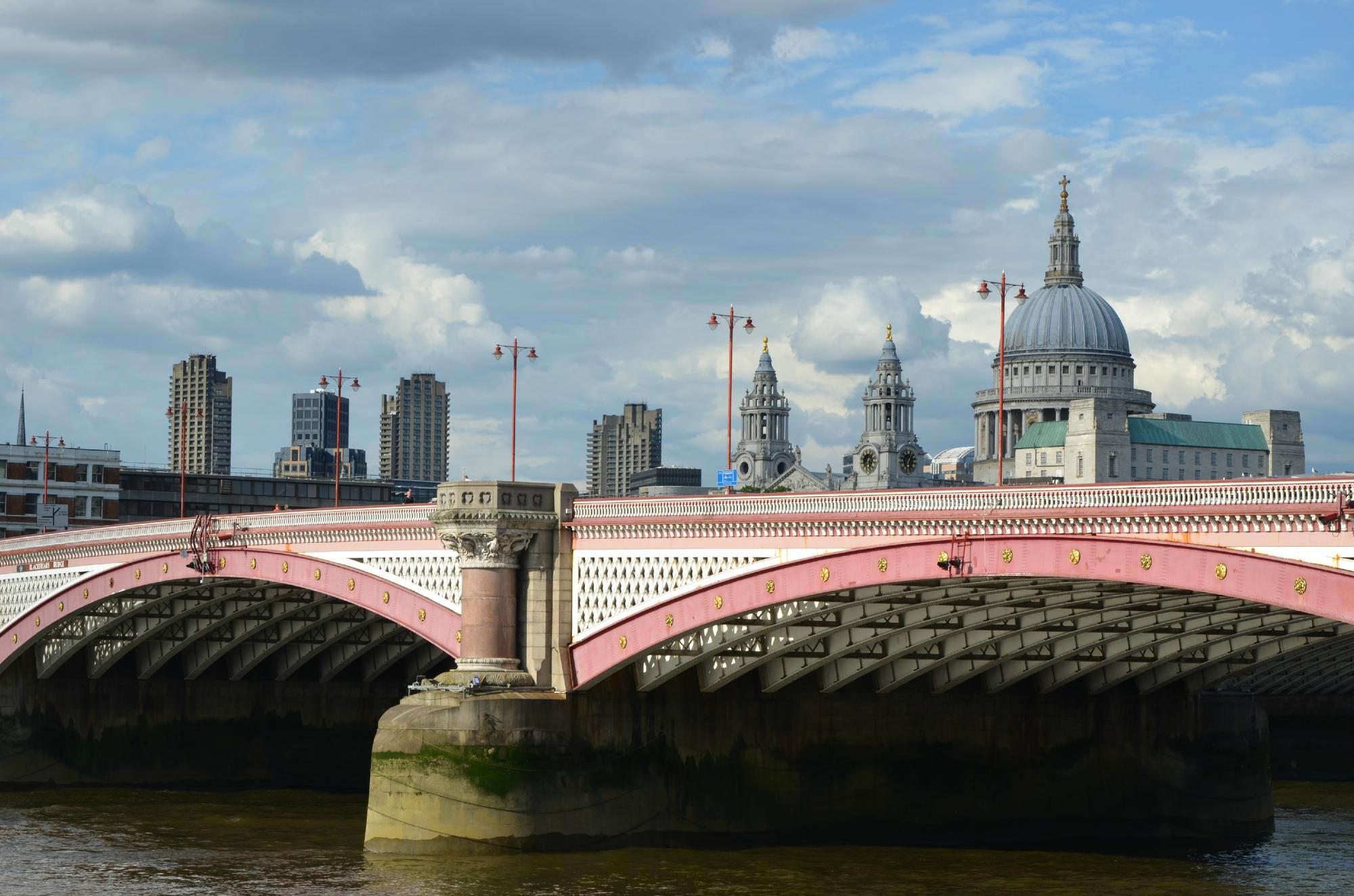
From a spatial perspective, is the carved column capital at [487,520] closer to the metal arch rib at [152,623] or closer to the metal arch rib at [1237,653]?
the metal arch rib at [152,623]

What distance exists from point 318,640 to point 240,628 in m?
2.42

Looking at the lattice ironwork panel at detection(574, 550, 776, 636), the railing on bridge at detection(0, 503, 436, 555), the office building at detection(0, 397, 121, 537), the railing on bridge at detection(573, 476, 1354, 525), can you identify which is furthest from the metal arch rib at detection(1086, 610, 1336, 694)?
the office building at detection(0, 397, 121, 537)

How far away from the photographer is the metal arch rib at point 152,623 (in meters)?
63.7

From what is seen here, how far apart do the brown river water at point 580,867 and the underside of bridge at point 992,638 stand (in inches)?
166

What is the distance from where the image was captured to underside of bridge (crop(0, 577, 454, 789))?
224 feet

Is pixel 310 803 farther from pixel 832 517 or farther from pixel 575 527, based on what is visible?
pixel 832 517

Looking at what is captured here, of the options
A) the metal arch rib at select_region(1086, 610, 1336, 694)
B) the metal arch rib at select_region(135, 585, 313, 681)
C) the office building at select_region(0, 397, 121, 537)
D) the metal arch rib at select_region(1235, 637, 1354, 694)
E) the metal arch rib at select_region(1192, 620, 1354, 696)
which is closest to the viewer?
the metal arch rib at select_region(1086, 610, 1336, 694)

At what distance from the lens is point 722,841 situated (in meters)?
49.7

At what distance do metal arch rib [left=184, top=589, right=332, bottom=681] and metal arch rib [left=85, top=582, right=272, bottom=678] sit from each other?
34.8 inches

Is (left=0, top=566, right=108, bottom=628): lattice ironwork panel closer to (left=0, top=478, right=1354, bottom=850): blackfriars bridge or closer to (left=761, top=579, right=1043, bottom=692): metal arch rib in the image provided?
(left=0, top=478, right=1354, bottom=850): blackfriars bridge

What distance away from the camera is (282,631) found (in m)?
66.6

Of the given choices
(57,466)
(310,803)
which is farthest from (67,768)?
(57,466)

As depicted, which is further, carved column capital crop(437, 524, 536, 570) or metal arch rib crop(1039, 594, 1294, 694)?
carved column capital crop(437, 524, 536, 570)

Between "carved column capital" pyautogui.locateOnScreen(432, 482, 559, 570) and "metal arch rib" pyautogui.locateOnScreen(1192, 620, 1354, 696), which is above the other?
"carved column capital" pyautogui.locateOnScreen(432, 482, 559, 570)
